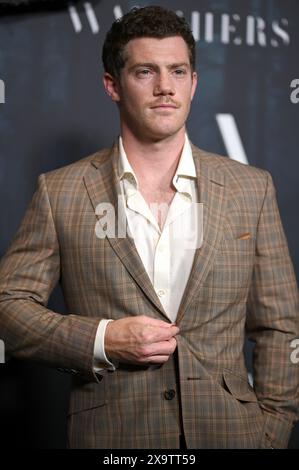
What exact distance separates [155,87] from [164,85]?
0.08 ft

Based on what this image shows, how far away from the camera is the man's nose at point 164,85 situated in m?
1.81

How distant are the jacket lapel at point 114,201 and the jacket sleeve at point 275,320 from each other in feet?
0.87

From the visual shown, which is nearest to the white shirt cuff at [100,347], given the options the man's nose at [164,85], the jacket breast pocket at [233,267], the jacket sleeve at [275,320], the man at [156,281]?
the man at [156,281]

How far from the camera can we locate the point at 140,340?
1.68 m

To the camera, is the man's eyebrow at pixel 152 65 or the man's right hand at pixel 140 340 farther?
the man's eyebrow at pixel 152 65

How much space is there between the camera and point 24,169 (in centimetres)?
A: 239

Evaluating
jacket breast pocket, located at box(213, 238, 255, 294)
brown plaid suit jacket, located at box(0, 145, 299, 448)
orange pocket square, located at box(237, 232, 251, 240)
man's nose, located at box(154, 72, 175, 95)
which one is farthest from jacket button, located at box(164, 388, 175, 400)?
man's nose, located at box(154, 72, 175, 95)

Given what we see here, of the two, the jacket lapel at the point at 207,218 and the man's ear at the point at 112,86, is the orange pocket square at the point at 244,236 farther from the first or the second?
the man's ear at the point at 112,86

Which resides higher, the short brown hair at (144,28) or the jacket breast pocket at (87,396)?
the short brown hair at (144,28)

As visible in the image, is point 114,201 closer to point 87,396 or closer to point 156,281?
point 156,281

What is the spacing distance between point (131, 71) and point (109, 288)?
0.48 meters

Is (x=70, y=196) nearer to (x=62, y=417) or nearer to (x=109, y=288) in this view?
(x=109, y=288)

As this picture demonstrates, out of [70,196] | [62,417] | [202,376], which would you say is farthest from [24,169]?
[202,376]

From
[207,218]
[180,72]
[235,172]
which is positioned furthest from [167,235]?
[180,72]
